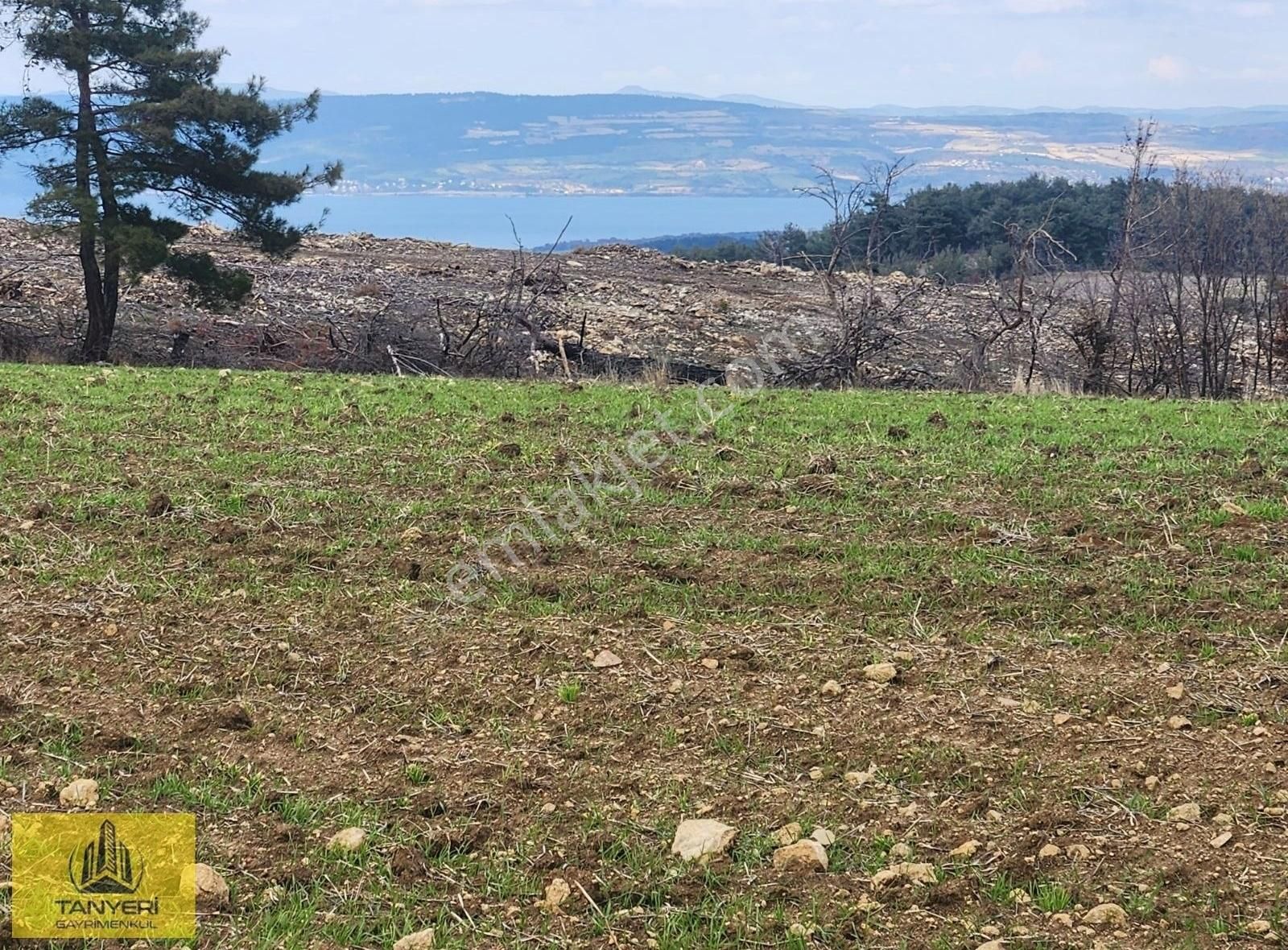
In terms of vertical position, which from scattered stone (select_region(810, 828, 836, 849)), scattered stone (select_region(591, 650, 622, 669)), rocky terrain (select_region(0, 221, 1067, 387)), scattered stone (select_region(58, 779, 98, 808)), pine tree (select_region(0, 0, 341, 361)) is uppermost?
pine tree (select_region(0, 0, 341, 361))

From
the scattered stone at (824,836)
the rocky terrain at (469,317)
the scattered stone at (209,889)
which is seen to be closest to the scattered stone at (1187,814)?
the scattered stone at (824,836)

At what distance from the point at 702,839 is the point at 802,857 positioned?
301 millimetres

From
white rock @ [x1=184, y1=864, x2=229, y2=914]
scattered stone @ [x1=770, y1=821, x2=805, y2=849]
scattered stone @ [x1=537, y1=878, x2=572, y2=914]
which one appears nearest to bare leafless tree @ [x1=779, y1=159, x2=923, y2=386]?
scattered stone @ [x1=770, y1=821, x2=805, y2=849]

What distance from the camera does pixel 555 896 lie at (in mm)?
3117

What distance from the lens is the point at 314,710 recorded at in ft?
13.6

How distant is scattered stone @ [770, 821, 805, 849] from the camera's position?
3.34 meters

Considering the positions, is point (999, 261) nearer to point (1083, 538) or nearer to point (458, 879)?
point (1083, 538)

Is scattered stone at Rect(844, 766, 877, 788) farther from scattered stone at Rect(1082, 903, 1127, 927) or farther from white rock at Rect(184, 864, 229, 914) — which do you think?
white rock at Rect(184, 864, 229, 914)

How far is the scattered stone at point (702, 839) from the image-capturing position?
330cm

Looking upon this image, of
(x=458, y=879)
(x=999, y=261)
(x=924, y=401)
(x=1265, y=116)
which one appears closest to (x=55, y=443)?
(x=458, y=879)

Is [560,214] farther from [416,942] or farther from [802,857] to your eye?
[416,942]

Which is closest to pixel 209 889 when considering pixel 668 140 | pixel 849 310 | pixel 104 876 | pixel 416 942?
pixel 104 876

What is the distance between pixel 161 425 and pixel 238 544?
302 centimetres

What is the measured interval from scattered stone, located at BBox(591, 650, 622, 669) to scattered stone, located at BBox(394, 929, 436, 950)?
5.37 ft
